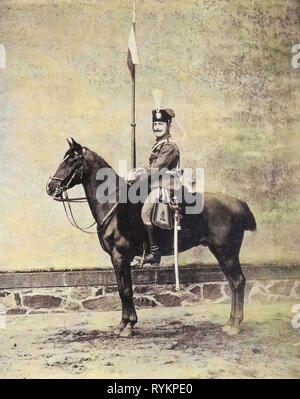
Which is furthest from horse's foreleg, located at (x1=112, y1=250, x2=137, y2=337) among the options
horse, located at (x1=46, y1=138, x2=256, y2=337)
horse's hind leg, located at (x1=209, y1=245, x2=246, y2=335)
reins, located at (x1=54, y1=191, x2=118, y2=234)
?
horse's hind leg, located at (x1=209, y1=245, x2=246, y2=335)

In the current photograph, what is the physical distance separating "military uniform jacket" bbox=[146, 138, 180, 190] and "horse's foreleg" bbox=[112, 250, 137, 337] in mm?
803

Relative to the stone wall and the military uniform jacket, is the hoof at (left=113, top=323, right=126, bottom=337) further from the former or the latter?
the military uniform jacket

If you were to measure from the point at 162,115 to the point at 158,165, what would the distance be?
575 millimetres

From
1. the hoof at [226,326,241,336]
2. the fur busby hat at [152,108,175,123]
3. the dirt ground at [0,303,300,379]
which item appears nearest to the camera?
the dirt ground at [0,303,300,379]

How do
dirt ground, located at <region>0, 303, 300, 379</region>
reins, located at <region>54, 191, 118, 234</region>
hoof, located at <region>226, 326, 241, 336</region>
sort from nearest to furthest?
dirt ground, located at <region>0, 303, 300, 379</region>, reins, located at <region>54, 191, 118, 234</region>, hoof, located at <region>226, 326, 241, 336</region>

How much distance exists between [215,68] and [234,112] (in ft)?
1.66

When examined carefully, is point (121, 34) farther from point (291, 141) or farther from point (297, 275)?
point (297, 275)

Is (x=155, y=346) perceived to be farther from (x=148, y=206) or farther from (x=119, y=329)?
(x=148, y=206)

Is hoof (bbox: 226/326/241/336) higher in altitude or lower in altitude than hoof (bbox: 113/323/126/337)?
lower

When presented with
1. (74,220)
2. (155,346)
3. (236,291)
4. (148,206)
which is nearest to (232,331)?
(236,291)

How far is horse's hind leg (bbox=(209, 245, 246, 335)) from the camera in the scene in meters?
6.24

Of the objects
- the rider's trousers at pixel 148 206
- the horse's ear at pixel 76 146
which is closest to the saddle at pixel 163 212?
the rider's trousers at pixel 148 206

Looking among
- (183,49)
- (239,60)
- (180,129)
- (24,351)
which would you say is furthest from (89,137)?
(24,351)

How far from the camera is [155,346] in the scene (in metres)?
6.02
